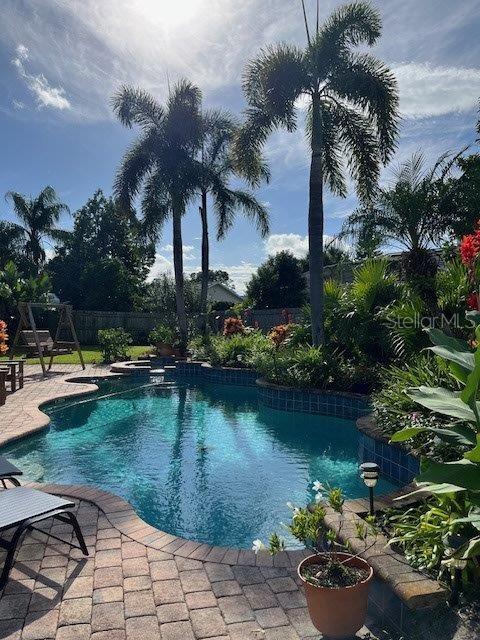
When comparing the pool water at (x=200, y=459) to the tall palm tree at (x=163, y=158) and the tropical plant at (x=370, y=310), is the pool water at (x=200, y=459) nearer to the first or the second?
the tropical plant at (x=370, y=310)

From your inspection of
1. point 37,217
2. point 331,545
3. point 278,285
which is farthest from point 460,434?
point 37,217

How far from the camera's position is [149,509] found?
4.83m

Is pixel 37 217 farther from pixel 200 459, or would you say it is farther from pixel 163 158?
pixel 200 459

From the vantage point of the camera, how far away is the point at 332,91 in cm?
1190

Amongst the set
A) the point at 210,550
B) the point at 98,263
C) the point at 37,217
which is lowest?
the point at 210,550

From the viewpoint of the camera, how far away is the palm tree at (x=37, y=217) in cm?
3186

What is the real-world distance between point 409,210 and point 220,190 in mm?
9649

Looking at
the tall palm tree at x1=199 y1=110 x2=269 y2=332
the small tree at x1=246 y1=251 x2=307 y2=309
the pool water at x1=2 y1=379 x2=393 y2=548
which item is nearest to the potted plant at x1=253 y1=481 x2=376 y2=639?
the pool water at x1=2 y1=379 x2=393 y2=548

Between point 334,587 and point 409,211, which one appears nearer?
point 334,587

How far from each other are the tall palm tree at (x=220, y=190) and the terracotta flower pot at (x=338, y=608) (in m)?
17.5

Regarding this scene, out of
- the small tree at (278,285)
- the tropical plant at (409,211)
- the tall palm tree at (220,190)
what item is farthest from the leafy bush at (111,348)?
the small tree at (278,285)

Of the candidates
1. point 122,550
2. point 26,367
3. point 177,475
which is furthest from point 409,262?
point 26,367

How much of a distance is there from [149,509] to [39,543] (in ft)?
4.77

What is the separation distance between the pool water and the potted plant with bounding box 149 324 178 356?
6357mm
